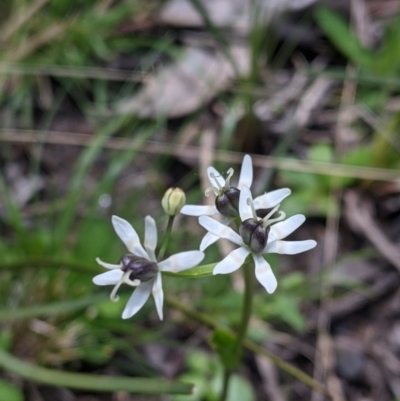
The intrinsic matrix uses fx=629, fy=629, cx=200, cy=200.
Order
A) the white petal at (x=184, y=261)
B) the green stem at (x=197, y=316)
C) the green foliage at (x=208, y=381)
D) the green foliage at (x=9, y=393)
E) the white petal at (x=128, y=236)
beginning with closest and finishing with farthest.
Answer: the white petal at (x=184, y=261)
the white petal at (x=128, y=236)
the green stem at (x=197, y=316)
the green foliage at (x=9, y=393)
the green foliage at (x=208, y=381)

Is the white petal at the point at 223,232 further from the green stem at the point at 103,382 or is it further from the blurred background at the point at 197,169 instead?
the blurred background at the point at 197,169

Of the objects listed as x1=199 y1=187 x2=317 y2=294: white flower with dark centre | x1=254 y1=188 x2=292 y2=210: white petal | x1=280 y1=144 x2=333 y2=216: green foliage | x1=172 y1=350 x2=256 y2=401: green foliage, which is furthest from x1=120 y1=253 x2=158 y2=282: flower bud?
x1=280 y1=144 x2=333 y2=216: green foliage

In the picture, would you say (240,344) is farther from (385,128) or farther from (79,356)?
(385,128)

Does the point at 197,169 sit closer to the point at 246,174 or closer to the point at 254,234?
the point at 246,174

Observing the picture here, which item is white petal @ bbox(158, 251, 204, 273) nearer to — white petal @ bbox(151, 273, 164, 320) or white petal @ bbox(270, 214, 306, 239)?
white petal @ bbox(151, 273, 164, 320)

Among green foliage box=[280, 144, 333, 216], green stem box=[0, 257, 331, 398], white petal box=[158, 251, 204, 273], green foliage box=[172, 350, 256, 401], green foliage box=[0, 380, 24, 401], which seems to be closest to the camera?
white petal box=[158, 251, 204, 273]

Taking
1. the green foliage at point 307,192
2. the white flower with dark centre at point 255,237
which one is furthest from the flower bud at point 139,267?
the green foliage at point 307,192

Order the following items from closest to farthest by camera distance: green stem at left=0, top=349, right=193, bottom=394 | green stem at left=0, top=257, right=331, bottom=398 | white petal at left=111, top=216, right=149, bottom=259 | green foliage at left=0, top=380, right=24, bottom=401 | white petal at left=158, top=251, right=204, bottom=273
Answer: white petal at left=158, top=251, right=204, bottom=273 < white petal at left=111, top=216, right=149, bottom=259 < green stem at left=0, top=349, right=193, bottom=394 < green stem at left=0, top=257, right=331, bottom=398 < green foliage at left=0, top=380, right=24, bottom=401
